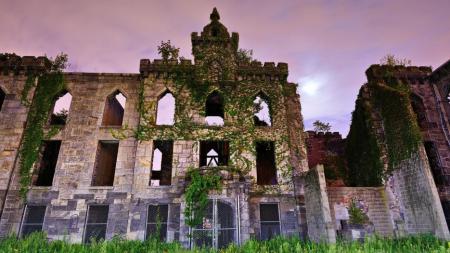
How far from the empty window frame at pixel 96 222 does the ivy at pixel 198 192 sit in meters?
4.04

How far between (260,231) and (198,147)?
485cm

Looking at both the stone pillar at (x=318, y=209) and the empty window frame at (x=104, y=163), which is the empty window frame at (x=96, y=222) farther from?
the stone pillar at (x=318, y=209)

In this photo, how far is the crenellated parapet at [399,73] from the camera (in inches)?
611

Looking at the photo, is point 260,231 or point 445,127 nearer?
point 260,231

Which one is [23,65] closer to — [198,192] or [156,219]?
[156,219]

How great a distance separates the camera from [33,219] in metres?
12.3

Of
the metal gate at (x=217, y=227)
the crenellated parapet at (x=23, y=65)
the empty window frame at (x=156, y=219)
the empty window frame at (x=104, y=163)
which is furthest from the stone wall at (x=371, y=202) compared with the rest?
Answer: the crenellated parapet at (x=23, y=65)

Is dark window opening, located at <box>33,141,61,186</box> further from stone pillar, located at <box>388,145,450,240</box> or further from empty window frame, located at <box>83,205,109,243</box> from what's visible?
stone pillar, located at <box>388,145,450,240</box>

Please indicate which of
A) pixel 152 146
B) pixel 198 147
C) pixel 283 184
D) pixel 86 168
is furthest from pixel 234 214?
pixel 86 168

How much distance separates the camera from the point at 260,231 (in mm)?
12203

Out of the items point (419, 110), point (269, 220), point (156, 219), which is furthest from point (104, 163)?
point (419, 110)

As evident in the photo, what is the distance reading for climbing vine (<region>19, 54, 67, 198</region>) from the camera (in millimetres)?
13047

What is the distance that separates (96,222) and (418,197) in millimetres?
14498

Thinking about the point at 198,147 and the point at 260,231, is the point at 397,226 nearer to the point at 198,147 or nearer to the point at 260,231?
the point at 260,231
